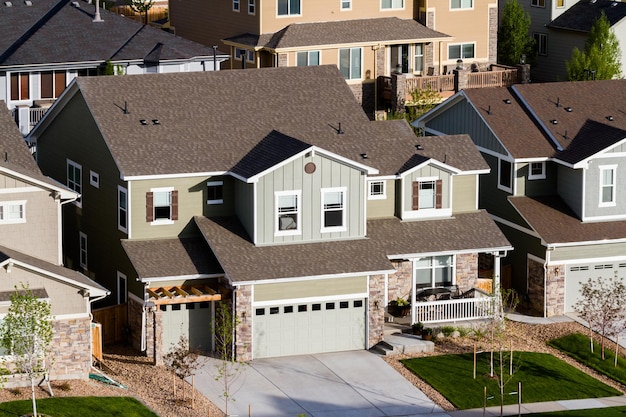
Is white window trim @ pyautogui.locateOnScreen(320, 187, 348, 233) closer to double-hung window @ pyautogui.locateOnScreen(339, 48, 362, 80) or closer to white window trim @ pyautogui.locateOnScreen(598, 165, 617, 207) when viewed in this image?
white window trim @ pyautogui.locateOnScreen(598, 165, 617, 207)

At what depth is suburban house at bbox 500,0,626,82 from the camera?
8906cm

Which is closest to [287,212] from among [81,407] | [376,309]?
[376,309]

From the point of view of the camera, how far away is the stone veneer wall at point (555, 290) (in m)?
58.1

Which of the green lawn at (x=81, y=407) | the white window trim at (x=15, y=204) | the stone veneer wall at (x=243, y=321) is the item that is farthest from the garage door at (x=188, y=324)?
the white window trim at (x=15, y=204)

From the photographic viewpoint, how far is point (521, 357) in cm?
5328

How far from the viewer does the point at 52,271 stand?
161 feet

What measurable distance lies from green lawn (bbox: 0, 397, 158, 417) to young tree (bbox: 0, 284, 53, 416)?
1.57 ft

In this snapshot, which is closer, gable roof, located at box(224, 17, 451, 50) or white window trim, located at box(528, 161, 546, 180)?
white window trim, located at box(528, 161, 546, 180)

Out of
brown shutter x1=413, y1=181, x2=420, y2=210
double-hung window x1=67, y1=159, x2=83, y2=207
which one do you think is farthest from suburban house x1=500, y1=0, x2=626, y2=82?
double-hung window x1=67, y1=159, x2=83, y2=207

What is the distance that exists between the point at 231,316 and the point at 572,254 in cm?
1359

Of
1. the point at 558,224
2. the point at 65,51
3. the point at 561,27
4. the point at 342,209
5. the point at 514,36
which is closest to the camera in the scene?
the point at 342,209

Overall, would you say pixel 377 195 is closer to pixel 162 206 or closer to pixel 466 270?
pixel 466 270

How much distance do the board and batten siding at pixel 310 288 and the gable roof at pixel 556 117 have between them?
9873 millimetres

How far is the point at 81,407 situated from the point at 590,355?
58.7 ft
